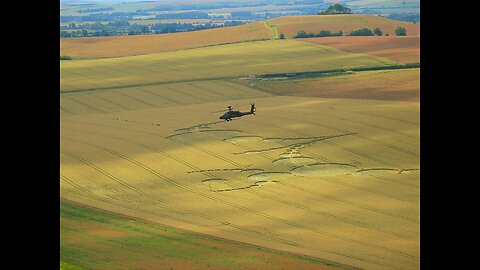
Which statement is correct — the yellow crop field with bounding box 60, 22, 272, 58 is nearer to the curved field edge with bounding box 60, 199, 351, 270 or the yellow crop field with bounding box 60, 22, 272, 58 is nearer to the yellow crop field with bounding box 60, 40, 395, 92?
the yellow crop field with bounding box 60, 40, 395, 92

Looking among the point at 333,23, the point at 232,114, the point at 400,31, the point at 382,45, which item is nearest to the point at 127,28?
the point at 333,23

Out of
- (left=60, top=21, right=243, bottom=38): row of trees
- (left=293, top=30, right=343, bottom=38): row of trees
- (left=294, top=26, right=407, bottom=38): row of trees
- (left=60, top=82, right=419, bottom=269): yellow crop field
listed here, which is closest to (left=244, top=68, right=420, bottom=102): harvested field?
(left=60, top=82, right=419, bottom=269): yellow crop field

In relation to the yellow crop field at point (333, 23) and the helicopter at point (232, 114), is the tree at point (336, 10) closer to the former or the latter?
the yellow crop field at point (333, 23)

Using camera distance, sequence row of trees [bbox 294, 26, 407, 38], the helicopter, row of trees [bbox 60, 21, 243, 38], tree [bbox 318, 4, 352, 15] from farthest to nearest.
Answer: tree [bbox 318, 4, 352, 15]
row of trees [bbox 60, 21, 243, 38]
row of trees [bbox 294, 26, 407, 38]
the helicopter

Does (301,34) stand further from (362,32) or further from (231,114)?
(231,114)
